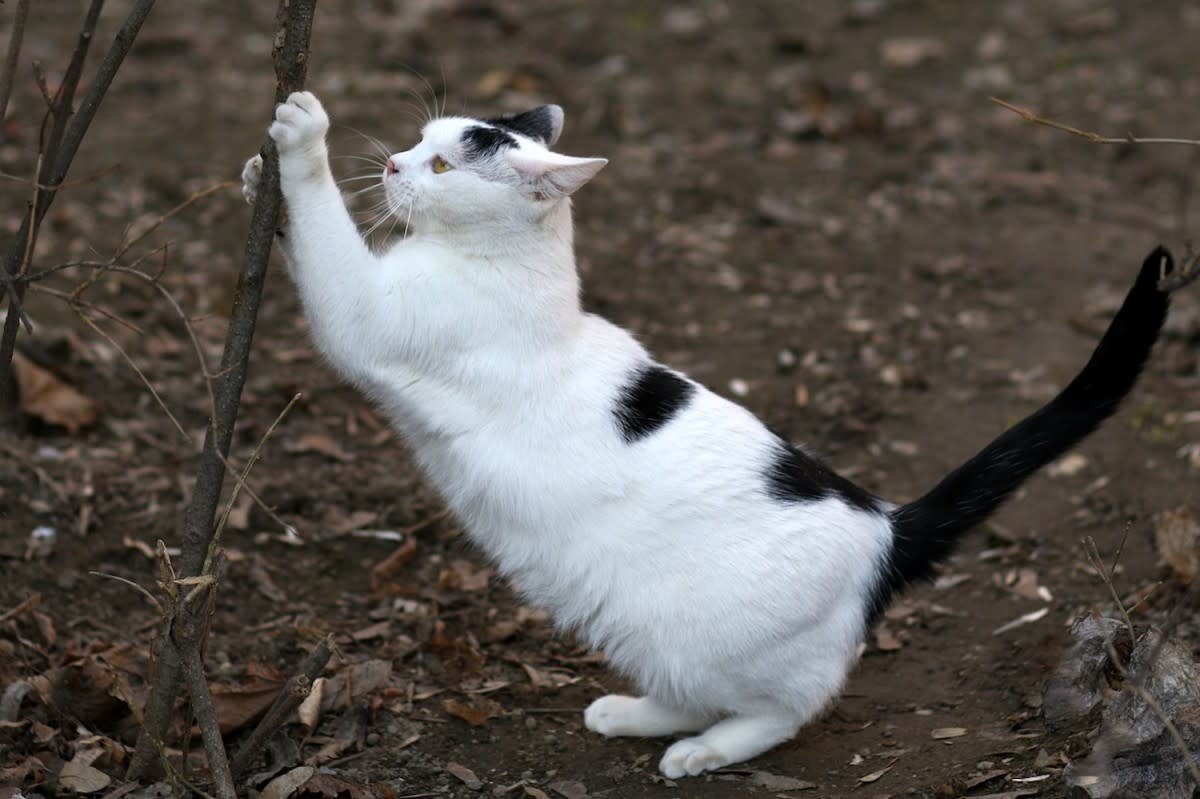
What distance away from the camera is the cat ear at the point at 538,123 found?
341 centimetres

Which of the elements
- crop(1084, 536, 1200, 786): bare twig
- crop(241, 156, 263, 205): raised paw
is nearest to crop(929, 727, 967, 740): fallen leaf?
crop(1084, 536, 1200, 786): bare twig

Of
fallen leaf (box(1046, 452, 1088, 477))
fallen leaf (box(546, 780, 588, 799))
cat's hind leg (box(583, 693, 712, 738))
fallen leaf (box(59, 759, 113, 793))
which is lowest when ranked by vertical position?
fallen leaf (box(1046, 452, 1088, 477))

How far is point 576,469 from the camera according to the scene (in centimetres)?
303

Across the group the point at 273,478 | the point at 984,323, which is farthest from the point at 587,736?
the point at 984,323

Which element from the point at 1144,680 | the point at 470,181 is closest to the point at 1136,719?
the point at 1144,680

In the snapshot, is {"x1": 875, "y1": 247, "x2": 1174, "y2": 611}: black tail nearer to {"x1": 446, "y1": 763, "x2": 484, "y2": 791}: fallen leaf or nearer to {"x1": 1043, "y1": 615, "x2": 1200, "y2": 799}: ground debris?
{"x1": 1043, "y1": 615, "x2": 1200, "y2": 799}: ground debris

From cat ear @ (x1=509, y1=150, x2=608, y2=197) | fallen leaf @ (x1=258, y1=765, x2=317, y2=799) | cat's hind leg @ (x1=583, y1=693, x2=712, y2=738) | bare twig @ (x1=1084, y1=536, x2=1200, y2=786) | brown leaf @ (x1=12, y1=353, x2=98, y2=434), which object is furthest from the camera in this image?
brown leaf @ (x1=12, y1=353, x2=98, y2=434)

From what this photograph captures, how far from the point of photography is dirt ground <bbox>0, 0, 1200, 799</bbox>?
342 centimetres

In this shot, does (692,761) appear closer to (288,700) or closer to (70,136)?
(288,700)

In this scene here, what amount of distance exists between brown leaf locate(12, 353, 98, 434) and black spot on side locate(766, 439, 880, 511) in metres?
2.56

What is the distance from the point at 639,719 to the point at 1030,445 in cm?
120

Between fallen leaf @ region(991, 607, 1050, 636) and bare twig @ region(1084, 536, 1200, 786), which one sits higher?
bare twig @ region(1084, 536, 1200, 786)

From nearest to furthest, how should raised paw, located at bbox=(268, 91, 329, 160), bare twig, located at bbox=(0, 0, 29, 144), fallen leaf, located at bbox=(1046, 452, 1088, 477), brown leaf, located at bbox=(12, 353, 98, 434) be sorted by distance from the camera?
1. bare twig, located at bbox=(0, 0, 29, 144)
2. raised paw, located at bbox=(268, 91, 329, 160)
3. brown leaf, located at bbox=(12, 353, 98, 434)
4. fallen leaf, located at bbox=(1046, 452, 1088, 477)

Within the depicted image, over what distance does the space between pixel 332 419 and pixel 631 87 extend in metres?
3.74
